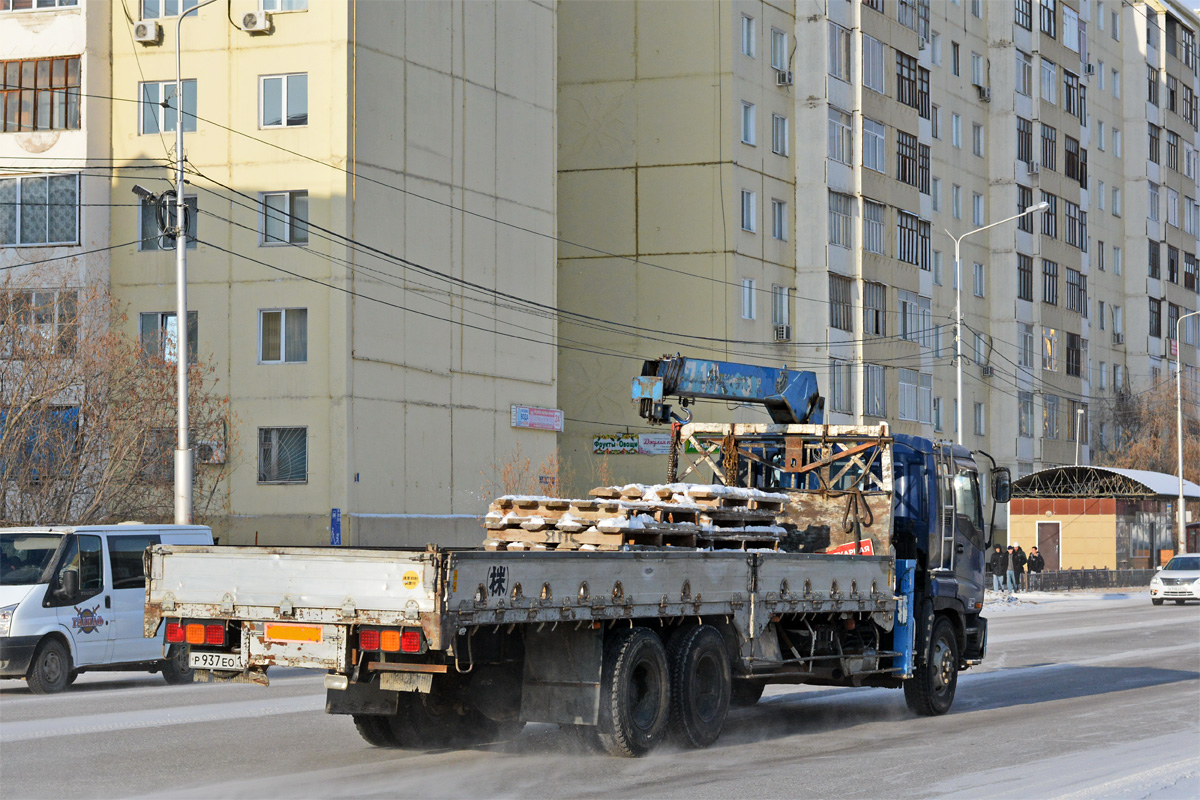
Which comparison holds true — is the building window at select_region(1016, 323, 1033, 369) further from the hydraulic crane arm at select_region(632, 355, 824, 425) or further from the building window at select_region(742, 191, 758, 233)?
the hydraulic crane arm at select_region(632, 355, 824, 425)

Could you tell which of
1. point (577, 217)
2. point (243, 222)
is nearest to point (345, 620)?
point (243, 222)

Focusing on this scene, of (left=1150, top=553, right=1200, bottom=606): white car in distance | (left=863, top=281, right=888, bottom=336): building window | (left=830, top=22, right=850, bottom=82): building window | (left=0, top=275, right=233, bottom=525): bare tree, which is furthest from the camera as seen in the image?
(left=863, top=281, right=888, bottom=336): building window

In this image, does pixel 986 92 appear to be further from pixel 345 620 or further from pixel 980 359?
pixel 345 620

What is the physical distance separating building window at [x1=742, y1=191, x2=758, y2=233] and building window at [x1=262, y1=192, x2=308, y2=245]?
60.0 ft

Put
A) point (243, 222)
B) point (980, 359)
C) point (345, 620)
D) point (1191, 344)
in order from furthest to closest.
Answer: point (1191, 344)
point (980, 359)
point (243, 222)
point (345, 620)

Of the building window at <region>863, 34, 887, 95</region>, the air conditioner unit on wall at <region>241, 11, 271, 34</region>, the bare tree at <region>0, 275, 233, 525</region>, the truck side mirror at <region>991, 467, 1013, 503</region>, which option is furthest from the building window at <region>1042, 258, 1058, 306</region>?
the truck side mirror at <region>991, 467, 1013, 503</region>

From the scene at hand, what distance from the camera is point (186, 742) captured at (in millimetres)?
12984

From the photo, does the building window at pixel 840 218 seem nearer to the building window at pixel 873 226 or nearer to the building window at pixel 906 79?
the building window at pixel 873 226

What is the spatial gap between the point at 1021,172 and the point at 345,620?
67612 mm

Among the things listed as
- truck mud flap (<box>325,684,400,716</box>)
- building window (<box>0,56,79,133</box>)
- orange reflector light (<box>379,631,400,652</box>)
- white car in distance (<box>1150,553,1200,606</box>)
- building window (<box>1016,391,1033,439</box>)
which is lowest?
white car in distance (<box>1150,553,1200,606</box>)

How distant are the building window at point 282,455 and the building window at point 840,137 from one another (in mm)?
24832

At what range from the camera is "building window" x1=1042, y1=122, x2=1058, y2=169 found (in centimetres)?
7638

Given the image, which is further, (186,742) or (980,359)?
(980,359)

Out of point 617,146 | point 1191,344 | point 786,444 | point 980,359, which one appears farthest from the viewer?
point 1191,344
